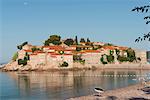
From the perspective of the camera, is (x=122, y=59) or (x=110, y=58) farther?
(x=122, y=59)

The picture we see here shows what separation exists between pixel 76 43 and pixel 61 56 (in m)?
13.7

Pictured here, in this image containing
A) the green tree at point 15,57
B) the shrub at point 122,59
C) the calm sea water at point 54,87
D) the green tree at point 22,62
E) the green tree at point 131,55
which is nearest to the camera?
the calm sea water at point 54,87

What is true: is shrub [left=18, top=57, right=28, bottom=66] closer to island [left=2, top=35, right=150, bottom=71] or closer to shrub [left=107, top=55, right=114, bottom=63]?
island [left=2, top=35, right=150, bottom=71]

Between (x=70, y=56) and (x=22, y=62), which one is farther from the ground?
(x=70, y=56)

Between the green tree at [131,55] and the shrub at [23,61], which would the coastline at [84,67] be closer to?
the shrub at [23,61]

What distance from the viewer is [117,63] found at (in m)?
86.4

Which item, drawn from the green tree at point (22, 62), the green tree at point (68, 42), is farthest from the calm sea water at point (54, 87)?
the green tree at point (68, 42)

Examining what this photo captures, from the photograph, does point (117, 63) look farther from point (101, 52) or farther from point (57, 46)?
point (57, 46)

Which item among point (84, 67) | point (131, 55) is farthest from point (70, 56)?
point (131, 55)

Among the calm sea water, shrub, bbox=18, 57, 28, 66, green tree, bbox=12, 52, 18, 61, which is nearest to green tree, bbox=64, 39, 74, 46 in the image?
green tree, bbox=12, 52, 18, 61

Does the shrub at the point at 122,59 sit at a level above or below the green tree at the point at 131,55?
below

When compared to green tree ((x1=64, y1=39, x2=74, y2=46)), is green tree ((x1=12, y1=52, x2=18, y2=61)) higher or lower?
lower

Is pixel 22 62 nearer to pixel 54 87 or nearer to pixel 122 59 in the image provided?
pixel 122 59

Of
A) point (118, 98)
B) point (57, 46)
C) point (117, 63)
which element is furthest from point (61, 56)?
point (118, 98)
